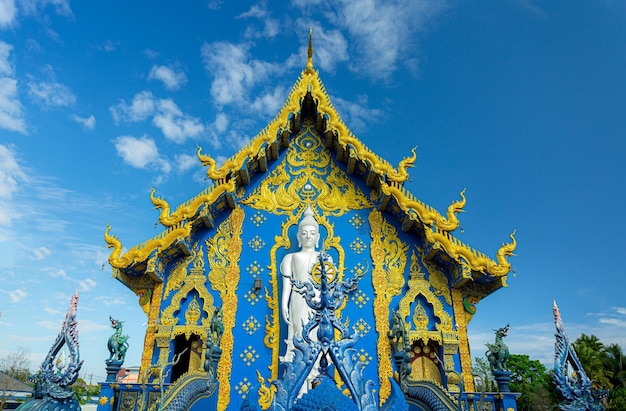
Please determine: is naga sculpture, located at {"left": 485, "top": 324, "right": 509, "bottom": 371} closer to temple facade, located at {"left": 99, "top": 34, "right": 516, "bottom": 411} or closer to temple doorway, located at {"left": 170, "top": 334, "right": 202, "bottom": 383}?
temple facade, located at {"left": 99, "top": 34, "right": 516, "bottom": 411}

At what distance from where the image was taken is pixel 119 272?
322 inches

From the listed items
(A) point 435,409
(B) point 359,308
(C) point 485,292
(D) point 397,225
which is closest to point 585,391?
(A) point 435,409

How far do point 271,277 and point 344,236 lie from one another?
5.95 feet

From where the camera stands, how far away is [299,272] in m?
8.53

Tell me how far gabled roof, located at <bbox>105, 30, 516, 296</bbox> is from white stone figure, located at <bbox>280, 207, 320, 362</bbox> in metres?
1.61

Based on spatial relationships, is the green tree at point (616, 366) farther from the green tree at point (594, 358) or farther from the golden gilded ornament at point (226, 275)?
the golden gilded ornament at point (226, 275)

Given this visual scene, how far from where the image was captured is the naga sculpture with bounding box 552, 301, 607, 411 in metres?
5.50

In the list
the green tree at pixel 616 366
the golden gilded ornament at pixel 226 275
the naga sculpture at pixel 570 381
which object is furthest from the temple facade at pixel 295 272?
the green tree at pixel 616 366

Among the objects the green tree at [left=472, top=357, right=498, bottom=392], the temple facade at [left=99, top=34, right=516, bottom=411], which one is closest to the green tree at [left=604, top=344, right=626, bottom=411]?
the green tree at [left=472, top=357, right=498, bottom=392]

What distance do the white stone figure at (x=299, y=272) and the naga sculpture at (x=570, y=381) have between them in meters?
4.00

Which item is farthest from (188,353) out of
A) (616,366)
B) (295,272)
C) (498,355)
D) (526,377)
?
(526,377)

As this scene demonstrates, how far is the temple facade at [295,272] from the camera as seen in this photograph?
7.93 metres

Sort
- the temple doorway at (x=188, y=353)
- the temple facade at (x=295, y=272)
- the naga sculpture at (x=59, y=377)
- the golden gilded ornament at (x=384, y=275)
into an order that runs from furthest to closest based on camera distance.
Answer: the temple doorway at (x=188, y=353) → the golden gilded ornament at (x=384, y=275) → the temple facade at (x=295, y=272) → the naga sculpture at (x=59, y=377)

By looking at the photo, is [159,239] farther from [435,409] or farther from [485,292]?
[485,292]
